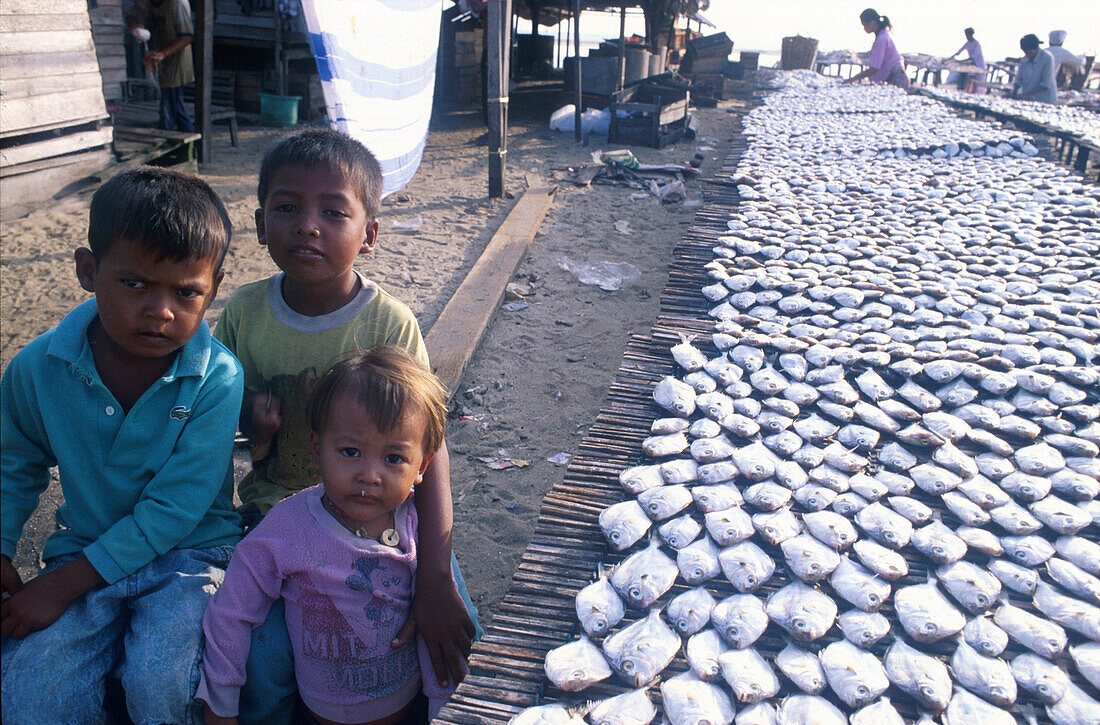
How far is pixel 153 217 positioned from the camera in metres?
1.33

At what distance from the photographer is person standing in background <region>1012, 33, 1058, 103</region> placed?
12.5 m

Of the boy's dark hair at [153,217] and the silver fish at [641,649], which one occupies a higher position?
the boy's dark hair at [153,217]

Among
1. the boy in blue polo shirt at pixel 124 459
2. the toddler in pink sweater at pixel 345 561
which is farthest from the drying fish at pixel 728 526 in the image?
the boy in blue polo shirt at pixel 124 459

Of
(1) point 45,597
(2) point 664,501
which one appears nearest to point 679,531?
(2) point 664,501

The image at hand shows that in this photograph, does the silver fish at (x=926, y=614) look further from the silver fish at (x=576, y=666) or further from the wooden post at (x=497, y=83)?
the wooden post at (x=497, y=83)

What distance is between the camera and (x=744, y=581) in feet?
6.07

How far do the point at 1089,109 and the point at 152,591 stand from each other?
16.2 meters

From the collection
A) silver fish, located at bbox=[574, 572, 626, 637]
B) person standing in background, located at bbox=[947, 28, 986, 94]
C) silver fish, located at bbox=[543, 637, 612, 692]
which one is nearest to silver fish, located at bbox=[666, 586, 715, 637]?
silver fish, located at bbox=[574, 572, 626, 637]

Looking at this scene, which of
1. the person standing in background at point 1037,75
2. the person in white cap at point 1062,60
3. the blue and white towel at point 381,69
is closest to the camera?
the blue and white towel at point 381,69

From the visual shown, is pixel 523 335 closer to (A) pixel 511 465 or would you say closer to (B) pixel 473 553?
(A) pixel 511 465

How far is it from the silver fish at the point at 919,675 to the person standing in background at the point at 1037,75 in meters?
14.4

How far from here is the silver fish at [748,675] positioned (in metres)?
1.53

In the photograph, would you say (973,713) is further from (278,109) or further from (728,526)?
(278,109)

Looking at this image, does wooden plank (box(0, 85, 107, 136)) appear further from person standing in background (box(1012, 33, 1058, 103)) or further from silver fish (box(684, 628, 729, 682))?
person standing in background (box(1012, 33, 1058, 103))
